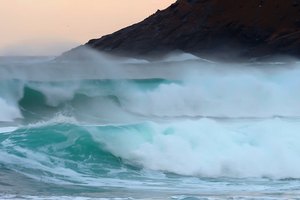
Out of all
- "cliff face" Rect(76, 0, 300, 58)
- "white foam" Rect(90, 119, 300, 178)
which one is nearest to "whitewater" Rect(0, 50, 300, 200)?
"white foam" Rect(90, 119, 300, 178)

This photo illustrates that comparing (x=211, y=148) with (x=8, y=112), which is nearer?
(x=211, y=148)

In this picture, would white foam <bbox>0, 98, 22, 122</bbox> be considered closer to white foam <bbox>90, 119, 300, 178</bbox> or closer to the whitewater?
the whitewater

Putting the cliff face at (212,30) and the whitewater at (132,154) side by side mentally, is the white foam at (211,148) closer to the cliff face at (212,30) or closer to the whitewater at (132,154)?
the whitewater at (132,154)

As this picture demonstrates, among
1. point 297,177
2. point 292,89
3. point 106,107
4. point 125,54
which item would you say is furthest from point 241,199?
point 125,54

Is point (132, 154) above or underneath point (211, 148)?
underneath

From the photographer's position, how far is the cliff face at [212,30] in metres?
75.4

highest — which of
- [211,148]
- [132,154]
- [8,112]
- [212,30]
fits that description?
[212,30]

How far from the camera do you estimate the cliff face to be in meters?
75.4

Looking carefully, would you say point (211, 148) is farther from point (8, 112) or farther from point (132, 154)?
point (8, 112)

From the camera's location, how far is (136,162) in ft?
51.4

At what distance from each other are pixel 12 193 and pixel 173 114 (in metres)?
14.0

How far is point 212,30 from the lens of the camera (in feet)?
260

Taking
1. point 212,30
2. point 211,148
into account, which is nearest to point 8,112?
point 211,148

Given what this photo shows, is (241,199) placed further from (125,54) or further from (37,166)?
(125,54)
